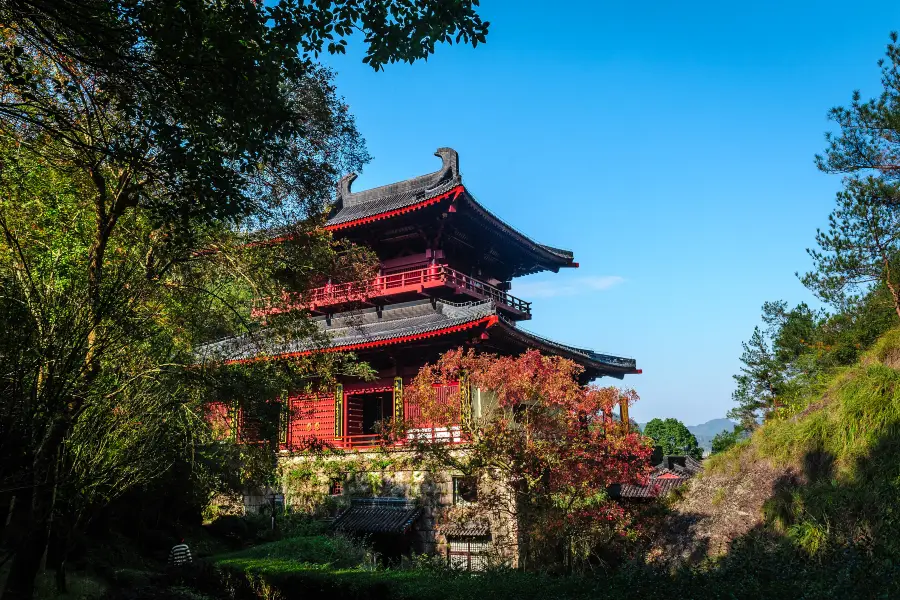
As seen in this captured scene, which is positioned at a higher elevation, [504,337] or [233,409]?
[504,337]

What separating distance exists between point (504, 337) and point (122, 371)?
10.9 metres

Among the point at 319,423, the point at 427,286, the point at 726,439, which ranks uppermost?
the point at 427,286

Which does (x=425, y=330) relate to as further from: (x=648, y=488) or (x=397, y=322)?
(x=648, y=488)

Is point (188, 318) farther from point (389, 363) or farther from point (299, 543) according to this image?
point (389, 363)

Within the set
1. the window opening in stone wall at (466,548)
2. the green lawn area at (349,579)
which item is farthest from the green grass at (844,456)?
the window opening in stone wall at (466,548)

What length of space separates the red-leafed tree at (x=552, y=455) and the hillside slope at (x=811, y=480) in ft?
6.21

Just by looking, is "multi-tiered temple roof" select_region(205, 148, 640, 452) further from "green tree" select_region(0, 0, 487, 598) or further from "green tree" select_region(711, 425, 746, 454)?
"green tree" select_region(711, 425, 746, 454)

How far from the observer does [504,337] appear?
64.1ft

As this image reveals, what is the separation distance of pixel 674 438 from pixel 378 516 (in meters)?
42.8

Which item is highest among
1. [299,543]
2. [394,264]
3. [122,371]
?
[394,264]

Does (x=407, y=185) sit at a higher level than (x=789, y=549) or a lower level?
higher

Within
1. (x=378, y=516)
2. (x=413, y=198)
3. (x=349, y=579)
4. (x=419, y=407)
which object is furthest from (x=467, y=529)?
(x=413, y=198)

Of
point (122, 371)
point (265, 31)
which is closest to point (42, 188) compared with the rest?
point (122, 371)

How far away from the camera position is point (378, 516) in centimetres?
1798
